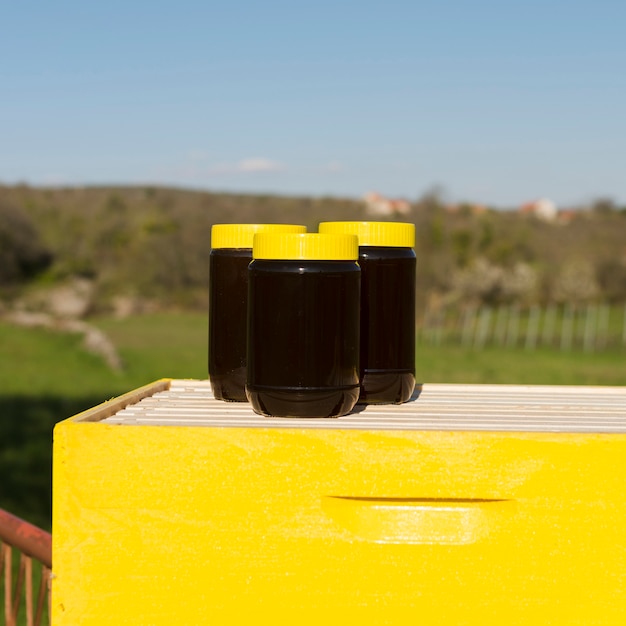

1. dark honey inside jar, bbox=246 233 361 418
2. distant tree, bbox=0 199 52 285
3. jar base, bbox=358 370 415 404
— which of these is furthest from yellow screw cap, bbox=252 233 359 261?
distant tree, bbox=0 199 52 285

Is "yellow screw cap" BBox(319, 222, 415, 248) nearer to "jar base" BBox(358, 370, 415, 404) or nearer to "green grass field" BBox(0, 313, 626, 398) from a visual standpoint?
"jar base" BBox(358, 370, 415, 404)

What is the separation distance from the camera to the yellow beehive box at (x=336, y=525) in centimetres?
164

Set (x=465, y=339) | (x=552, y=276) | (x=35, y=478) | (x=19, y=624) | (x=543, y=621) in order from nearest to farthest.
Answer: (x=543, y=621), (x=19, y=624), (x=35, y=478), (x=465, y=339), (x=552, y=276)

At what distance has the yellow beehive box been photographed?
164 centimetres

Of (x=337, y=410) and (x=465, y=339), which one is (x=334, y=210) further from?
(x=337, y=410)

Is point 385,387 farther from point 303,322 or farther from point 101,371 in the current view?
point 101,371

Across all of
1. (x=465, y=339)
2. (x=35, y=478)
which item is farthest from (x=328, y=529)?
(x=465, y=339)

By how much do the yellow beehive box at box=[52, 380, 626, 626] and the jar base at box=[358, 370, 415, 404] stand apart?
43 cm

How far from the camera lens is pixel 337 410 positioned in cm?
188

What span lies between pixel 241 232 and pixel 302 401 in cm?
52

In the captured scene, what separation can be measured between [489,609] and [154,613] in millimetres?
605

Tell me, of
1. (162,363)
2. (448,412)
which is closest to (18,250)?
(162,363)

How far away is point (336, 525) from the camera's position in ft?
5.45

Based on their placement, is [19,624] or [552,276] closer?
[19,624]
